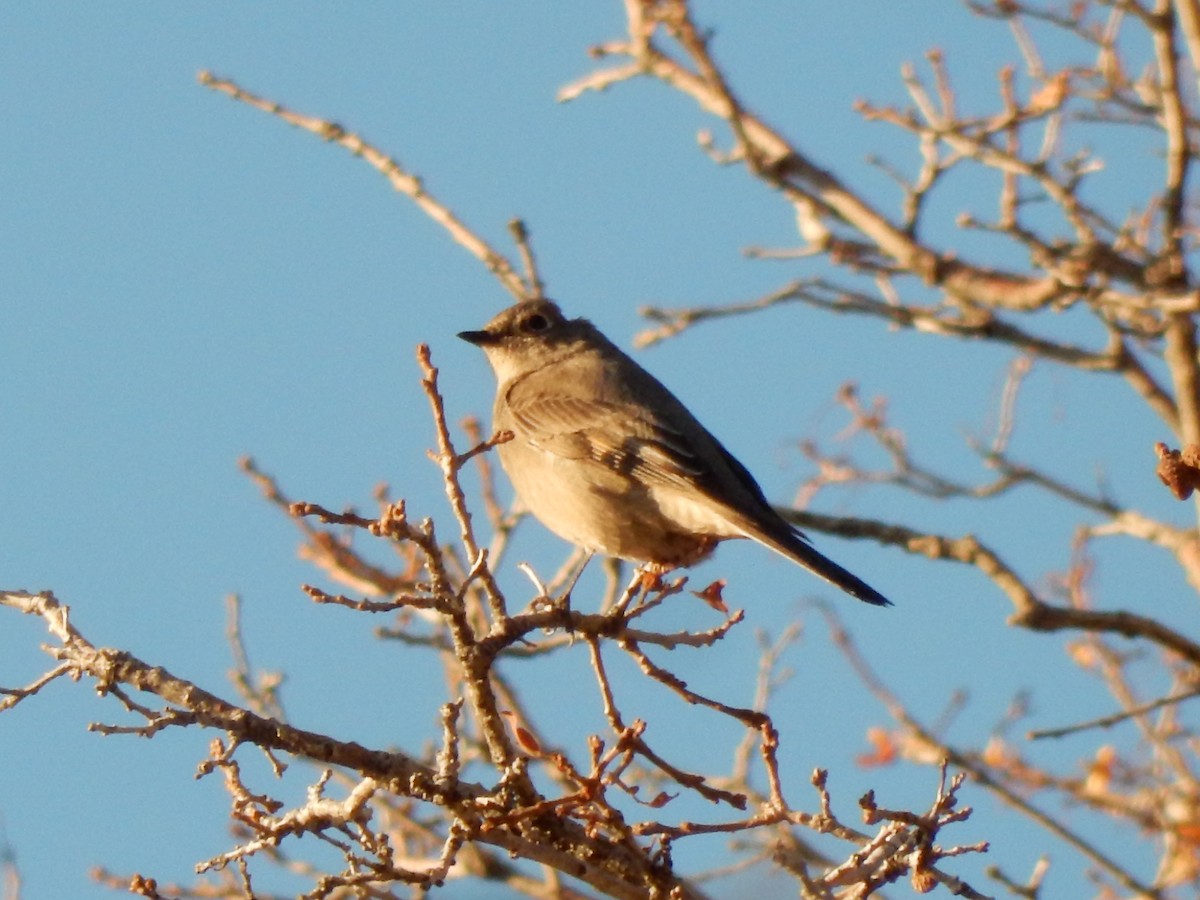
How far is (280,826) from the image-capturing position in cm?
334

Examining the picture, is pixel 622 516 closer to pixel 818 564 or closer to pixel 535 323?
pixel 818 564

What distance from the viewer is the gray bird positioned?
6.35m

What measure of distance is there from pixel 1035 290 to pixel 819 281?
3.51ft

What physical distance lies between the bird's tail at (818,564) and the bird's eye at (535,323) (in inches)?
98.1

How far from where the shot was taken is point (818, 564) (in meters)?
5.91

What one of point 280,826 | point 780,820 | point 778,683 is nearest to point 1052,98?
point 778,683

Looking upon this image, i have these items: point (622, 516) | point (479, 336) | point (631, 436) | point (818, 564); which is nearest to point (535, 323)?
point (479, 336)

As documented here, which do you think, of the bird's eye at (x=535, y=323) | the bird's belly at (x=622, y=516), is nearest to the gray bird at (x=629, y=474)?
the bird's belly at (x=622, y=516)

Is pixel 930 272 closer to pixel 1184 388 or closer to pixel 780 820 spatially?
pixel 1184 388

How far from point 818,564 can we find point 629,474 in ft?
3.49

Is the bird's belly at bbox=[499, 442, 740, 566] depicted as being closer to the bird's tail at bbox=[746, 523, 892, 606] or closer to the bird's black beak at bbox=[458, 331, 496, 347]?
the bird's tail at bbox=[746, 523, 892, 606]

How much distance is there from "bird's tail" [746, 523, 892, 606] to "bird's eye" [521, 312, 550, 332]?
249 cm

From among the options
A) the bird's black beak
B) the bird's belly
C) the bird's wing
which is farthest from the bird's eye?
the bird's belly

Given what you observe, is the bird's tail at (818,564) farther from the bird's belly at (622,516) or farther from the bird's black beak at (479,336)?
the bird's black beak at (479,336)
